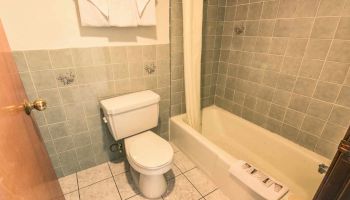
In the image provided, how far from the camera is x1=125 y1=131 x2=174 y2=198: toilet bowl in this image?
4.25 ft

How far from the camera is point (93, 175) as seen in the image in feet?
5.44

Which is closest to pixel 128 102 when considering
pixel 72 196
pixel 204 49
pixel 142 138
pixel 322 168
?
pixel 142 138

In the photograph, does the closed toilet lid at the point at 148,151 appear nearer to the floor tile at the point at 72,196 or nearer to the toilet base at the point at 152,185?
the toilet base at the point at 152,185

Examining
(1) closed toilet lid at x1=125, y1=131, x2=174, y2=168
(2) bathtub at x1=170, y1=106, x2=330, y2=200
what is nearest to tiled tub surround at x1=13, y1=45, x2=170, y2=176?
(1) closed toilet lid at x1=125, y1=131, x2=174, y2=168

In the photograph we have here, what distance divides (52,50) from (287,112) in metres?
1.87

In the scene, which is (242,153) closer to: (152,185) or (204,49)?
(152,185)

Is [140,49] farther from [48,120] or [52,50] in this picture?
[48,120]

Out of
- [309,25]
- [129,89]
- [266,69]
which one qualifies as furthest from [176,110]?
[309,25]

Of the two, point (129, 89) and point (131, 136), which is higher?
point (129, 89)

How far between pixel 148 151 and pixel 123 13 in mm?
1018

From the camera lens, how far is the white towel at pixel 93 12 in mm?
1181

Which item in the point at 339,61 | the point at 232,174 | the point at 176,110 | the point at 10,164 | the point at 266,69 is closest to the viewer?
the point at 10,164

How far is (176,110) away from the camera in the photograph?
2029mm

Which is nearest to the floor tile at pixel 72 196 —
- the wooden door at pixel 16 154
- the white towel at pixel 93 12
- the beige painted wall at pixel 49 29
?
the wooden door at pixel 16 154
